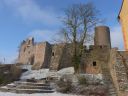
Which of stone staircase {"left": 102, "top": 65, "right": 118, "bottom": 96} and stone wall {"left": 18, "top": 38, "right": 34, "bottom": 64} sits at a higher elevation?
stone wall {"left": 18, "top": 38, "right": 34, "bottom": 64}

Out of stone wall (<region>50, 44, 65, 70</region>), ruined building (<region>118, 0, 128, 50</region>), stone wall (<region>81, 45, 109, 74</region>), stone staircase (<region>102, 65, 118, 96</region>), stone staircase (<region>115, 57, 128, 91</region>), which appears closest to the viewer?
stone staircase (<region>115, 57, 128, 91</region>)

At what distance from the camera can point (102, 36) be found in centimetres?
3100

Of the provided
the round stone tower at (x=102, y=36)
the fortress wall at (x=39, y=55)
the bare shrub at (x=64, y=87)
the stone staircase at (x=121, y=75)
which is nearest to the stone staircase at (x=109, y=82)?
the stone staircase at (x=121, y=75)

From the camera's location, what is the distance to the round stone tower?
3080cm

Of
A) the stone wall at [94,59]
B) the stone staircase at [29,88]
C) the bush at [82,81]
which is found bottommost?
the stone staircase at [29,88]

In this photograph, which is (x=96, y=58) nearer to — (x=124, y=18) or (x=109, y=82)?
(x=124, y=18)

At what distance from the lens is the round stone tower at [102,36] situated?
3080cm

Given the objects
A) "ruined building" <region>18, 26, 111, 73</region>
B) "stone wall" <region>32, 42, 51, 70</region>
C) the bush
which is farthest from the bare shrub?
"stone wall" <region>32, 42, 51, 70</region>

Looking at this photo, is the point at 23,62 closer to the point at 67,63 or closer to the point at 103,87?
the point at 67,63

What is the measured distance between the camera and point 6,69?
26000 millimetres

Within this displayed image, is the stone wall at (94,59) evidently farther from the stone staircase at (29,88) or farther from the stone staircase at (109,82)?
the stone staircase at (29,88)

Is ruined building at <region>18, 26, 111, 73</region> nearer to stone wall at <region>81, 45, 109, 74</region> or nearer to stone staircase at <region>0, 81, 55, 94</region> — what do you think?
stone wall at <region>81, 45, 109, 74</region>

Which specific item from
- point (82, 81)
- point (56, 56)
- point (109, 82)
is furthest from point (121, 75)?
point (56, 56)

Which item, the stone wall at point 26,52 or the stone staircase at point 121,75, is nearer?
the stone staircase at point 121,75
